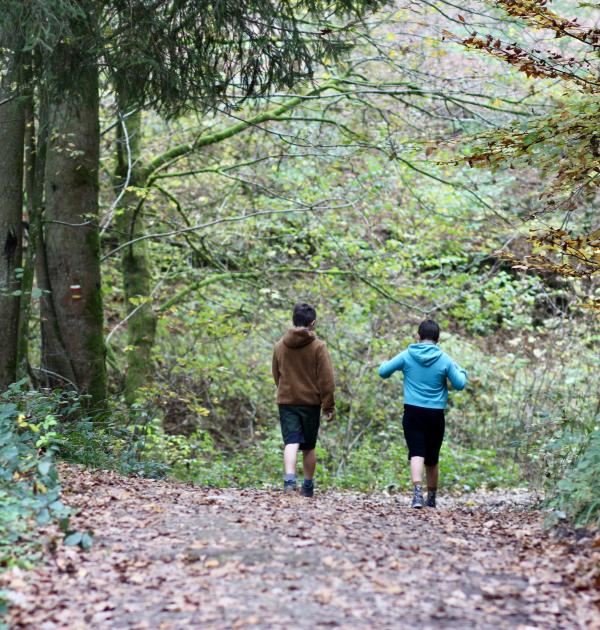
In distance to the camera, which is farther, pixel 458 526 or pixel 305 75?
pixel 305 75

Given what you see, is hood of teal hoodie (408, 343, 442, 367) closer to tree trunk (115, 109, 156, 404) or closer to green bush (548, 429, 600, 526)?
green bush (548, 429, 600, 526)

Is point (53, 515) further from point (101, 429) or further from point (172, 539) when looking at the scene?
point (101, 429)

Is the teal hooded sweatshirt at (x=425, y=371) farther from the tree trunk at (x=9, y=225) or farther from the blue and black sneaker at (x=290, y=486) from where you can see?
the tree trunk at (x=9, y=225)

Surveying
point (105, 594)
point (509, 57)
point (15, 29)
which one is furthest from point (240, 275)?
point (105, 594)

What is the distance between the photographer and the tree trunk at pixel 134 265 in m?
12.7

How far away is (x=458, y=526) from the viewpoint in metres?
6.55

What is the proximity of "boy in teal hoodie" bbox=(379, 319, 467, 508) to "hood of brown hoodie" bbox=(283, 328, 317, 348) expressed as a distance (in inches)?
29.7

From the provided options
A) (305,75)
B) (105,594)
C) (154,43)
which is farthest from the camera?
(305,75)

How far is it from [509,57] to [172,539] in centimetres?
463

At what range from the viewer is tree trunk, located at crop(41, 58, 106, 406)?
10148mm

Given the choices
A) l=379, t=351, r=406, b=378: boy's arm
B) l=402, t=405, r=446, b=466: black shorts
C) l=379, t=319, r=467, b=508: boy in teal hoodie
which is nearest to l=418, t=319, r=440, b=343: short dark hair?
l=379, t=319, r=467, b=508: boy in teal hoodie

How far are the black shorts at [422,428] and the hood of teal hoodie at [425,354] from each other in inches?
17.5

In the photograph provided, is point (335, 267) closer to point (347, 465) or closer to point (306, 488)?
point (347, 465)

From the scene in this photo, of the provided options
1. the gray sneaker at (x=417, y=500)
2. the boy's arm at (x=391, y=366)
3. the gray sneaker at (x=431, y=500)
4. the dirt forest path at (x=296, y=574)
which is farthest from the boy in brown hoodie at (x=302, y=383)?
the dirt forest path at (x=296, y=574)
